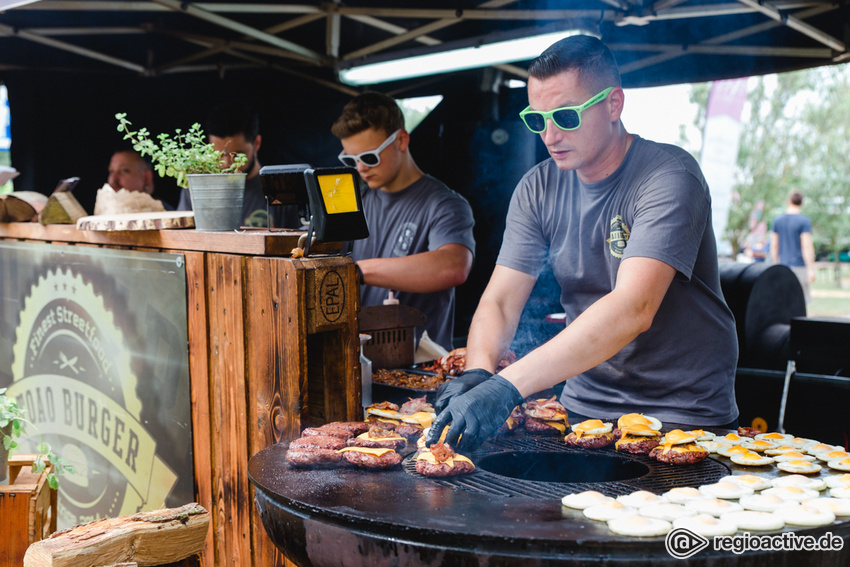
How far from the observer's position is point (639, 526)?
152cm

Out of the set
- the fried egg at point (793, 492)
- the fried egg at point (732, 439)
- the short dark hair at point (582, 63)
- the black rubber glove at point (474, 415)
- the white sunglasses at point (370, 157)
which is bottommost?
the fried egg at point (732, 439)

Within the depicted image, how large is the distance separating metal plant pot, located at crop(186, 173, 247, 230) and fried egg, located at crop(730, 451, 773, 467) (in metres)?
2.05

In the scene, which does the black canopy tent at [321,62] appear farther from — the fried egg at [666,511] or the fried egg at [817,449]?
the fried egg at [666,511]

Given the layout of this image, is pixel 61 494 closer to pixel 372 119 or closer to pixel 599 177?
pixel 372 119

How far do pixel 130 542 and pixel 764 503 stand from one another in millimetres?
1870

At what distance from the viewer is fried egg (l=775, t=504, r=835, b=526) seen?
5.10ft

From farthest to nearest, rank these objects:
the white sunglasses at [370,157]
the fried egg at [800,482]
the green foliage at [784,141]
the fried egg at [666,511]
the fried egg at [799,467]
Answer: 1. the green foliage at [784,141]
2. the white sunglasses at [370,157]
3. the fried egg at [799,467]
4. the fried egg at [800,482]
5. the fried egg at [666,511]

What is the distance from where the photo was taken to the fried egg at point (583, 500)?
1.68 meters

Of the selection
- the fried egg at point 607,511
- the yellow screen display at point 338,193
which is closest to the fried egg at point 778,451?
the fried egg at point 607,511

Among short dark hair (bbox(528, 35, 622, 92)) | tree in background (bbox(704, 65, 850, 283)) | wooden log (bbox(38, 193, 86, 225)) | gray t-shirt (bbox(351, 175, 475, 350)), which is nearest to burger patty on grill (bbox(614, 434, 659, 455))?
short dark hair (bbox(528, 35, 622, 92))

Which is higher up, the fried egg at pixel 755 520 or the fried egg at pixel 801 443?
the fried egg at pixel 755 520

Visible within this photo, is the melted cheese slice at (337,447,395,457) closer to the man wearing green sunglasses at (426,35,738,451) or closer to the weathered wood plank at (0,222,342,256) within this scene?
the man wearing green sunglasses at (426,35,738,451)

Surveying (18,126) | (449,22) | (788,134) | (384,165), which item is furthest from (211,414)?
(788,134)

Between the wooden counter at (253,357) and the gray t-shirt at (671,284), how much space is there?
3.08ft
